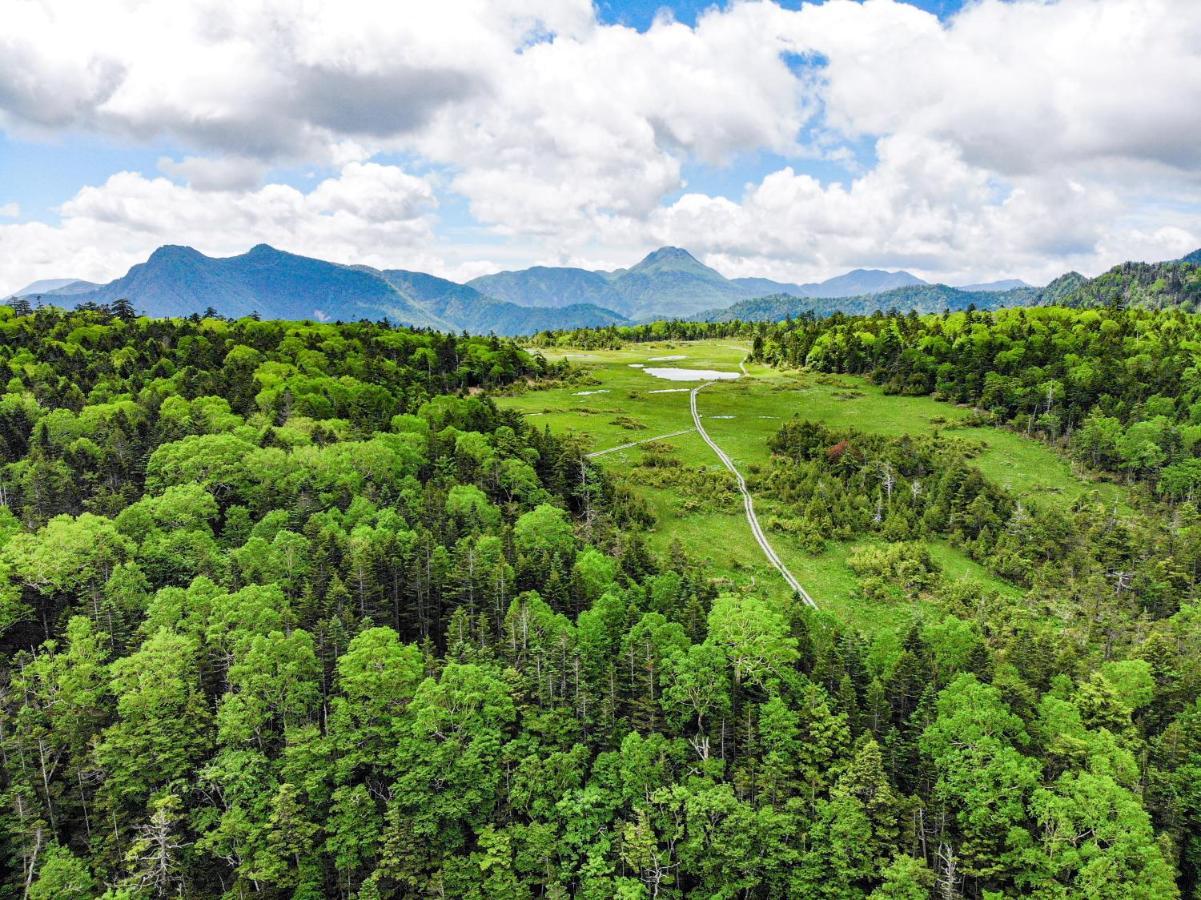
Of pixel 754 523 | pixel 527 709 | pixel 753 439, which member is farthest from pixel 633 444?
pixel 527 709

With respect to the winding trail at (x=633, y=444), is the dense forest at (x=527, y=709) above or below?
below

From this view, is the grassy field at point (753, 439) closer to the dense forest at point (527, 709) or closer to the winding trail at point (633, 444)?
the winding trail at point (633, 444)

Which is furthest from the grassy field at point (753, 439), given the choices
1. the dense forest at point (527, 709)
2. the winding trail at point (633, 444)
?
the dense forest at point (527, 709)

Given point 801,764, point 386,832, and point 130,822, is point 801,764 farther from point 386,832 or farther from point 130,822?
point 130,822

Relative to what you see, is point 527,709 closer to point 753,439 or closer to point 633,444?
point 633,444

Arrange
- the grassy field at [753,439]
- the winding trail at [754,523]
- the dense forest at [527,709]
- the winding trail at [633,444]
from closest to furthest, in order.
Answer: the dense forest at [527,709] → the winding trail at [754,523] → the grassy field at [753,439] → the winding trail at [633,444]

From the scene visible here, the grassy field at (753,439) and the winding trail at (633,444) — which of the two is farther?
the winding trail at (633,444)

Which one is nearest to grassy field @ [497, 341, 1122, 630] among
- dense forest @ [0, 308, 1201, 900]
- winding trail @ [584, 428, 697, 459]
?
winding trail @ [584, 428, 697, 459]

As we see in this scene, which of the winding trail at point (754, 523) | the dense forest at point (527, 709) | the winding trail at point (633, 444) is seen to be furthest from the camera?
the winding trail at point (633, 444)
